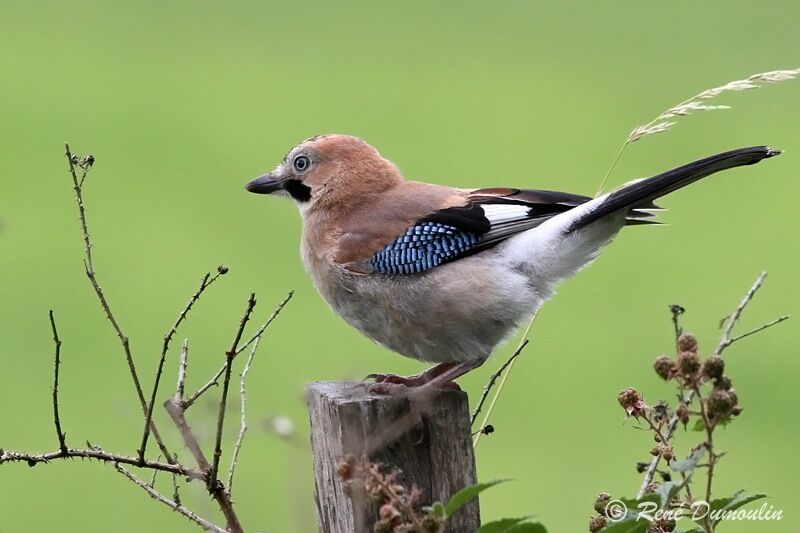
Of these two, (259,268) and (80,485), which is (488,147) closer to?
(259,268)

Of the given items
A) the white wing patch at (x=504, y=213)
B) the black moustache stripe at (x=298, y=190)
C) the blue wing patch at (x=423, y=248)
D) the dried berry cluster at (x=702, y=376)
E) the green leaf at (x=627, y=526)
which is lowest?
the green leaf at (x=627, y=526)

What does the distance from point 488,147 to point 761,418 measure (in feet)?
19.1

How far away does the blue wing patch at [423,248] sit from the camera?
4512 mm

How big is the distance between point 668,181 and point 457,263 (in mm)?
850

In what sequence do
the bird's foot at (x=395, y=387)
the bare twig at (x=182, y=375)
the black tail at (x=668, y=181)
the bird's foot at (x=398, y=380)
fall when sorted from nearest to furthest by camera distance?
the bare twig at (x=182, y=375)
the black tail at (x=668, y=181)
the bird's foot at (x=395, y=387)
the bird's foot at (x=398, y=380)

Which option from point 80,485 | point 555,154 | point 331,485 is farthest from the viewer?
point 555,154

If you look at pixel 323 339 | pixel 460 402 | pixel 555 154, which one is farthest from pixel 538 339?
pixel 460 402

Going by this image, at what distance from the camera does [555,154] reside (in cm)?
1524

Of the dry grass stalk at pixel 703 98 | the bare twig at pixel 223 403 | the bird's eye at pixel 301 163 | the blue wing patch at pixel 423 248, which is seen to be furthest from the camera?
the bird's eye at pixel 301 163

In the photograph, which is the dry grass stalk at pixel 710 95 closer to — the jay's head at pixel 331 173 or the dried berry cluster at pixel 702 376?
the dried berry cluster at pixel 702 376

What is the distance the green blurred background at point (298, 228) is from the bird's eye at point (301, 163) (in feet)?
4.74

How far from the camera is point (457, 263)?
4.53 meters

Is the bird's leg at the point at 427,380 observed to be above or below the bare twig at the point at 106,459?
above

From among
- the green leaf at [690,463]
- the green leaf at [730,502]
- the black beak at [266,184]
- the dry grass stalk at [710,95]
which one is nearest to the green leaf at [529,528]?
the green leaf at [690,463]
